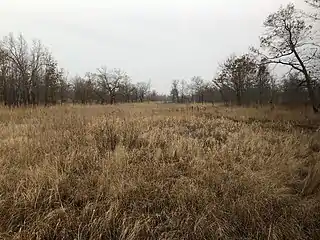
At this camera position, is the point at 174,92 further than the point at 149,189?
Yes

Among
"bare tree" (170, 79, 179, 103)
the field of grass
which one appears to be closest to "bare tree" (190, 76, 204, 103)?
"bare tree" (170, 79, 179, 103)

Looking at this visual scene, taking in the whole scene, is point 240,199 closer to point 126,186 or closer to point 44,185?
point 126,186

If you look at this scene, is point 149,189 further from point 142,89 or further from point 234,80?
point 142,89

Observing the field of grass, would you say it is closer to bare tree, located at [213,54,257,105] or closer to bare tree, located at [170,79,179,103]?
bare tree, located at [213,54,257,105]

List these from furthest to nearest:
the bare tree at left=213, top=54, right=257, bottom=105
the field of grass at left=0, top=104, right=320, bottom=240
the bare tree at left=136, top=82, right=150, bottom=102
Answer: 1. the bare tree at left=136, top=82, right=150, bottom=102
2. the bare tree at left=213, top=54, right=257, bottom=105
3. the field of grass at left=0, top=104, right=320, bottom=240

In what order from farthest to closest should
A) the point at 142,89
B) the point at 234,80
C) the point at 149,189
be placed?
the point at 142,89 → the point at 234,80 → the point at 149,189

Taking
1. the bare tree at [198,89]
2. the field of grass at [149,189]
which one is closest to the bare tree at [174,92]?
the bare tree at [198,89]

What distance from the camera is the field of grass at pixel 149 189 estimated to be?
12.0 feet

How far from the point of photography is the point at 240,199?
4250 millimetres

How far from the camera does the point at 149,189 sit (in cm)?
438

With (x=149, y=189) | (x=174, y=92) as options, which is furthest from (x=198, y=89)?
(x=149, y=189)

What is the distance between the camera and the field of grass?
3.66 metres

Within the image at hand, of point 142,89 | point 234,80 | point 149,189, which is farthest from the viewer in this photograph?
Answer: point 142,89

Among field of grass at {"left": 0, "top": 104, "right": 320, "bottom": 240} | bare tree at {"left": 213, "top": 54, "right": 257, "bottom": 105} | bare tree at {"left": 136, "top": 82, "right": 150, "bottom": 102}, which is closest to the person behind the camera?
field of grass at {"left": 0, "top": 104, "right": 320, "bottom": 240}
